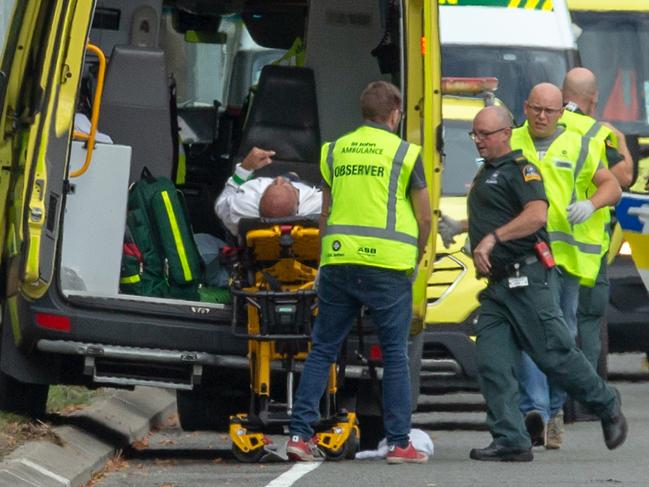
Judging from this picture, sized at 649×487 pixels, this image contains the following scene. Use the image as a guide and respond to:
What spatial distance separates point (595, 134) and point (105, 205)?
2515 millimetres

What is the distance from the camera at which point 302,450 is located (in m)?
9.97

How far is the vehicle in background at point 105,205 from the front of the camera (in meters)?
9.86

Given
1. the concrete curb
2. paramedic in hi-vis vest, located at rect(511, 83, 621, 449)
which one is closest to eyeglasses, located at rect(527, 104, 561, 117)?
paramedic in hi-vis vest, located at rect(511, 83, 621, 449)

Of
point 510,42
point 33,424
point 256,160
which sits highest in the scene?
point 510,42

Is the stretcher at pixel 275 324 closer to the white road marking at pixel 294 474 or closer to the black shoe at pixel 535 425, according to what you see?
the white road marking at pixel 294 474

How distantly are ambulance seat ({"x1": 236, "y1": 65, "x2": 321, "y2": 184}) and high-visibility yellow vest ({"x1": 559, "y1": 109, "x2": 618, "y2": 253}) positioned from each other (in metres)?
1.31

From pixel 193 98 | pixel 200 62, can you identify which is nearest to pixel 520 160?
pixel 200 62

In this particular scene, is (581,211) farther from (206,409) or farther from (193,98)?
(193,98)

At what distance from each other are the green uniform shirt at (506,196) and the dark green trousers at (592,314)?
3.76 ft

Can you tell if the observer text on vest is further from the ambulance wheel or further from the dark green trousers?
the dark green trousers

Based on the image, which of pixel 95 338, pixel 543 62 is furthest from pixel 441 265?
pixel 543 62

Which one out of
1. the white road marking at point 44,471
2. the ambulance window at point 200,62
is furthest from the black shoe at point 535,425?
the ambulance window at point 200,62

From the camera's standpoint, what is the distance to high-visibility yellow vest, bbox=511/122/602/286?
36.0ft

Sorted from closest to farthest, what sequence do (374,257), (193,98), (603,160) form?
(374,257) → (603,160) → (193,98)
